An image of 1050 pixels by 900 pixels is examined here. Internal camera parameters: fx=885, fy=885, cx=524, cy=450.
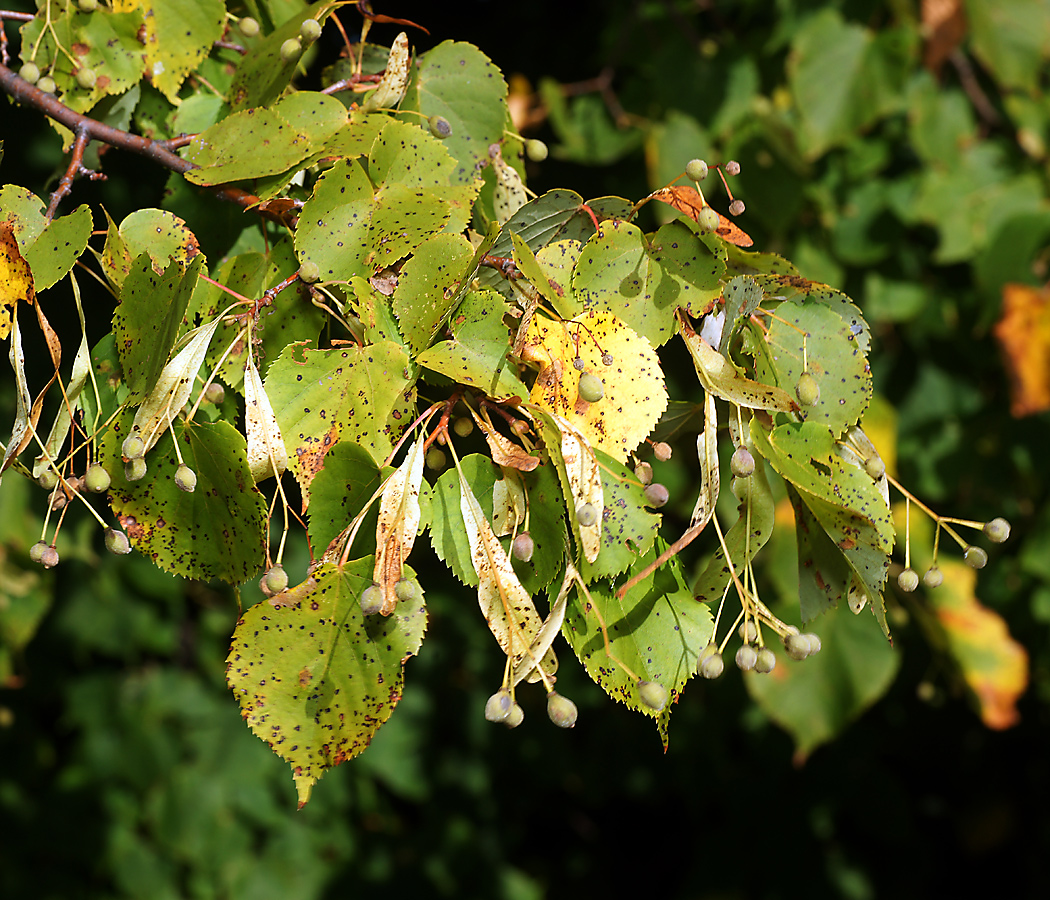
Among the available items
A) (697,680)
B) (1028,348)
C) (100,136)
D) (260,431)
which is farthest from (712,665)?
(697,680)

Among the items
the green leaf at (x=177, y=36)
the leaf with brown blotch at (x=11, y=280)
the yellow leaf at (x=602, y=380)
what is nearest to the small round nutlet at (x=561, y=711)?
the yellow leaf at (x=602, y=380)

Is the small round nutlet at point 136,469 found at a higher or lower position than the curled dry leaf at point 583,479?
lower

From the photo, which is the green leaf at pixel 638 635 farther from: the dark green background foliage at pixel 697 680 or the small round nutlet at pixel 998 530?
the dark green background foliage at pixel 697 680

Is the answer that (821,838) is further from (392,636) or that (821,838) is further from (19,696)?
(392,636)

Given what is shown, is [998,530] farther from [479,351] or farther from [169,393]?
[169,393]

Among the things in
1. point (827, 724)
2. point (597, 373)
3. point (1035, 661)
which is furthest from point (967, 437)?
point (597, 373)

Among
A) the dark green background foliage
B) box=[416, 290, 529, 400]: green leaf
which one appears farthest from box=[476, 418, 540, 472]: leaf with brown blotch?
the dark green background foliage
